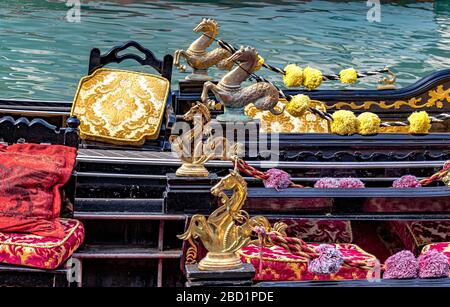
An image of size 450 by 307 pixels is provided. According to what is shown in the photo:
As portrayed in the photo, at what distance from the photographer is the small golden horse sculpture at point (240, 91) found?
3.99 m

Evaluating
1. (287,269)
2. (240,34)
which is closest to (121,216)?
(287,269)

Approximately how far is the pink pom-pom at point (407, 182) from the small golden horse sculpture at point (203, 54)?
4.44ft

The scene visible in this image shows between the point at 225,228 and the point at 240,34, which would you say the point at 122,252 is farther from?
the point at 240,34

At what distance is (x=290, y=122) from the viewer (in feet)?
16.1

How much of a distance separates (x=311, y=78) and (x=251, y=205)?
1.75m

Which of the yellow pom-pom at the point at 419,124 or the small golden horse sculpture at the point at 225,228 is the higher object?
the small golden horse sculpture at the point at 225,228

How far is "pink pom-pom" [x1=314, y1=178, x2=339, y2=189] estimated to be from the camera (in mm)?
3626

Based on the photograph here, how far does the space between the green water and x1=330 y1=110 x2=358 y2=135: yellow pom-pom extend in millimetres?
5982

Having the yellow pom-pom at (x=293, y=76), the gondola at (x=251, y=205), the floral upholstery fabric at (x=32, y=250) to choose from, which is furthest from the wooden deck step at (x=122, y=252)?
the yellow pom-pom at (x=293, y=76)

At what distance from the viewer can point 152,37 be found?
525 inches

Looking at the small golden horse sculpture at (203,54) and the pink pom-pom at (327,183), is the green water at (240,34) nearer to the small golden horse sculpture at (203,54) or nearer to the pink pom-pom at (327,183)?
the small golden horse sculpture at (203,54)

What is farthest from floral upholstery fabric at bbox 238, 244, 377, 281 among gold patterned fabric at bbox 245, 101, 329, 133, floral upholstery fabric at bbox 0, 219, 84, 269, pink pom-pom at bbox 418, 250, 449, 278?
gold patterned fabric at bbox 245, 101, 329, 133
